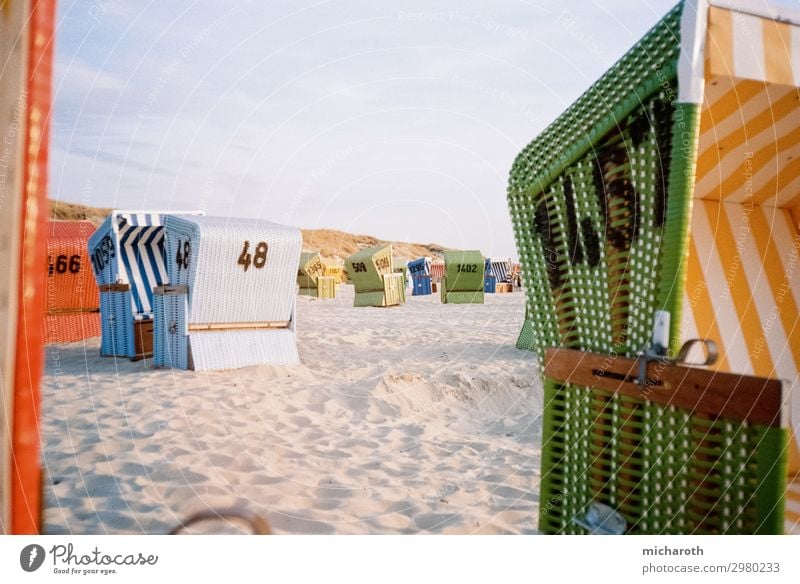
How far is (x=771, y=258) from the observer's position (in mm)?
→ 3061

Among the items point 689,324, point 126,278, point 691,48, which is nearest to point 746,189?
point 689,324

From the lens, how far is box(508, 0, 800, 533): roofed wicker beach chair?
143cm

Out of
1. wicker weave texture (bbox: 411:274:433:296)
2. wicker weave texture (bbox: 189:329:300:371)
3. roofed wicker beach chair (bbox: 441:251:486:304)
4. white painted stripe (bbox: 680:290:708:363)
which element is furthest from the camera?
wicker weave texture (bbox: 411:274:433:296)

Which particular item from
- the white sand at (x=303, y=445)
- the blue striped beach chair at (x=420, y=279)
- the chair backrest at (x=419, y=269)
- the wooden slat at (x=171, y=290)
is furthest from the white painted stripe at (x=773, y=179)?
the chair backrest at (x=419, y=269)

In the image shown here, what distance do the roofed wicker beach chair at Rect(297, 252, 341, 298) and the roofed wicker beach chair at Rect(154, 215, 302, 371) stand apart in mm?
14249

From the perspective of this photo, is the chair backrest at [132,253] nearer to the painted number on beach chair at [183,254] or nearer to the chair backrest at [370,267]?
the painted number on beach chair at [183,254]

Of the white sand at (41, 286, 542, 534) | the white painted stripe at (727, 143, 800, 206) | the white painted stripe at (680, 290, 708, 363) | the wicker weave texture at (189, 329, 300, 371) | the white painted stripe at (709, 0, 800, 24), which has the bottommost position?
the white sand at (41, 286, 542, 534)

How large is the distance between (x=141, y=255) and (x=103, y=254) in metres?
0.51

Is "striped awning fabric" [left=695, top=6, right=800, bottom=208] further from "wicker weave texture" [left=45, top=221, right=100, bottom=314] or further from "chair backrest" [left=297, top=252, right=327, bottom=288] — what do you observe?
"chair backrest" [left=297, top=252, right=327, bottom=288]

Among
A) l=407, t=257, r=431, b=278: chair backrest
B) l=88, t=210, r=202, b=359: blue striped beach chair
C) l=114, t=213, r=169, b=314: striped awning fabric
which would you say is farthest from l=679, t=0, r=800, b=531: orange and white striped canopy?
l=407, t=257, r=431, b=278: chair backrest

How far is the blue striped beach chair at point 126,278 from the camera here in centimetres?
671
